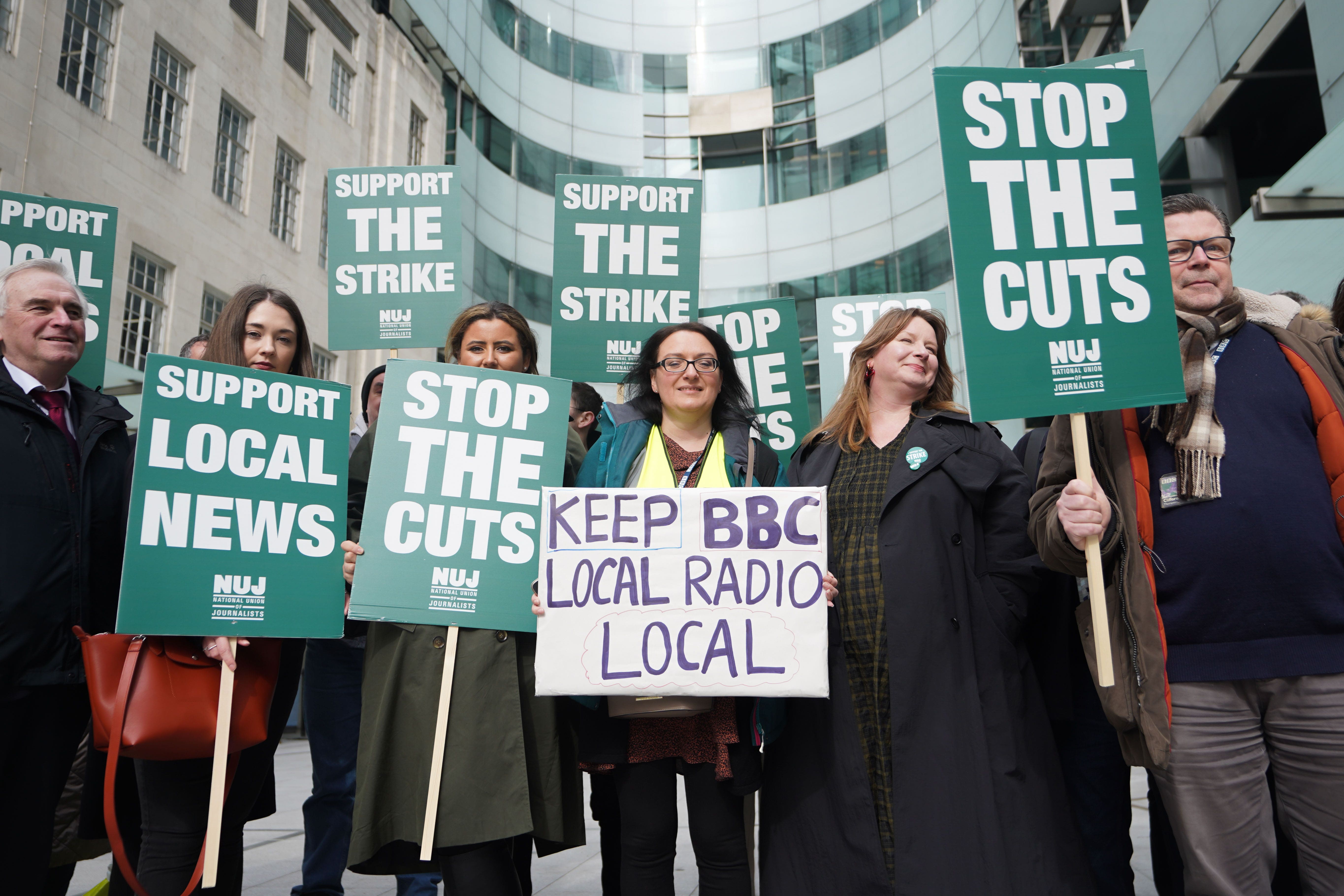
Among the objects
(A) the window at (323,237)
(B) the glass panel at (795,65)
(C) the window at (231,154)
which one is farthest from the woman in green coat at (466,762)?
(B) the glass panel at (795,65)

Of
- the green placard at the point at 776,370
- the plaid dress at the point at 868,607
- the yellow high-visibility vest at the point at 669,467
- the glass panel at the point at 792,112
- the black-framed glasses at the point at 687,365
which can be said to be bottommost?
the plaid dress at the point at 868,607

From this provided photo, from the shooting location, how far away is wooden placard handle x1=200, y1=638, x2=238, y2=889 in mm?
2762

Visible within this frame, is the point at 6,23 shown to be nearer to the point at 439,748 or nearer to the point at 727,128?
the point at 439,748

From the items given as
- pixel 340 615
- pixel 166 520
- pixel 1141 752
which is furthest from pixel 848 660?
pixel 166 520

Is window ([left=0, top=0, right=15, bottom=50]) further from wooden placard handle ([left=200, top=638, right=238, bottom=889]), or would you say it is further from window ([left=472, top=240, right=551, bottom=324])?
wooden placard handle ([left=200, top=638, right=238, bottom=889])

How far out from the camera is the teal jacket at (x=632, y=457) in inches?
127

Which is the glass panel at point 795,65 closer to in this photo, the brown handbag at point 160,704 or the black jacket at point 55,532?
the black jacket at point 55,532

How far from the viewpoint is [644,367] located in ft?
11.5

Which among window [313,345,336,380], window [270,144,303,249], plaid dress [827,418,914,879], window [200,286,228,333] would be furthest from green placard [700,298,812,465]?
window [270,144,303,249]

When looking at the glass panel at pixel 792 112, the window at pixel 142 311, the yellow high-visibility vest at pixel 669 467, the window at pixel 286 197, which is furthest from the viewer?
the glass panel at pixel 792 112

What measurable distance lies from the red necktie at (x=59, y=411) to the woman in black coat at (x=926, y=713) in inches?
102

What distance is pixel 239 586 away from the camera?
305cm

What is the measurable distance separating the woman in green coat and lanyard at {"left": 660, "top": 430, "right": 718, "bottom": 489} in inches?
26.8

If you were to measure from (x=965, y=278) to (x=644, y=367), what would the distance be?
1.25 m
